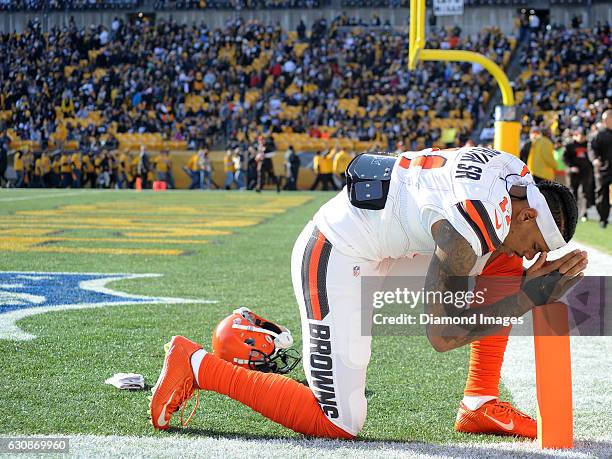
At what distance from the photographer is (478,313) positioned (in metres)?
2.71

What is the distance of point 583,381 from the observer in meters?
3.86

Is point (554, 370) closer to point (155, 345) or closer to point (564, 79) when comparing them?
point (155, 345)

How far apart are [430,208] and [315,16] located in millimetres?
30871

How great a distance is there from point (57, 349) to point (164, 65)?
2763 centimetres

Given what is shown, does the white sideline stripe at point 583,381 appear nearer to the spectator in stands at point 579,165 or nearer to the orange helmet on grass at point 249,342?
the orange helmet on grass at point 249,342

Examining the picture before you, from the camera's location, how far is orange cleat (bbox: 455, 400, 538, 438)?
305cm

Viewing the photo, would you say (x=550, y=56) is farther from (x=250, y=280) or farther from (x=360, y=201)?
(x=360, y=201)

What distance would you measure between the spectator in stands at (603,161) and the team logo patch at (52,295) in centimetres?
717

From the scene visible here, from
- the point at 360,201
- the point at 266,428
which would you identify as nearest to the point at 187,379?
the point at 266,428

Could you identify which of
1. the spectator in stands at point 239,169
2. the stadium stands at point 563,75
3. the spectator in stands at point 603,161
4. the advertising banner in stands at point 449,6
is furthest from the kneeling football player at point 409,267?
the spectator in stands at point 239,169

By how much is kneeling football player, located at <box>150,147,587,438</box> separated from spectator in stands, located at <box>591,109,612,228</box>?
9.37 metres

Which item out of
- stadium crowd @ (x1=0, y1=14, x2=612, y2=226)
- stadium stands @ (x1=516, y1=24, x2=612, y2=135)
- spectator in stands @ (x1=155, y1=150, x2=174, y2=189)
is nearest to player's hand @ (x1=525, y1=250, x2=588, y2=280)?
stadium crowd @ (x1=0, y1=14, x2=612, y2=226)

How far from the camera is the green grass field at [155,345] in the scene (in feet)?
10.4

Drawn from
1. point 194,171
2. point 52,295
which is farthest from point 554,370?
point 194,171
